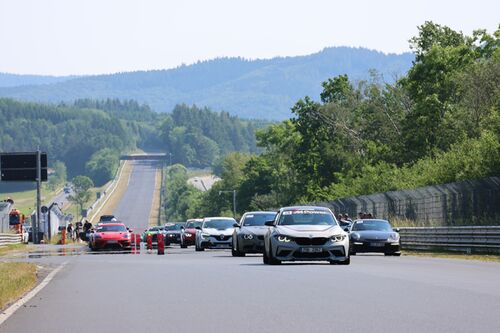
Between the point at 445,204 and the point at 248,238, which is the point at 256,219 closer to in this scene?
the point at 248,238

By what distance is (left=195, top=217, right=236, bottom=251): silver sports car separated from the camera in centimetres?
4900

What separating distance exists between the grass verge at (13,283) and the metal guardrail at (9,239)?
A: 39.4 metres

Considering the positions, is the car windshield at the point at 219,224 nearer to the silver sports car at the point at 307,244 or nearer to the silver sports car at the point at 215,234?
the silver sports car at the point at 215,234

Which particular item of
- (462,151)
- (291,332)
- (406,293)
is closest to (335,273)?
(406,293)

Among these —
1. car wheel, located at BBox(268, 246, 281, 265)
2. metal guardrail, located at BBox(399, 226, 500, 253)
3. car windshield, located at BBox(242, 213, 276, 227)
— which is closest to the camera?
car wheel, located at BBox(268, 246, 281, 265)

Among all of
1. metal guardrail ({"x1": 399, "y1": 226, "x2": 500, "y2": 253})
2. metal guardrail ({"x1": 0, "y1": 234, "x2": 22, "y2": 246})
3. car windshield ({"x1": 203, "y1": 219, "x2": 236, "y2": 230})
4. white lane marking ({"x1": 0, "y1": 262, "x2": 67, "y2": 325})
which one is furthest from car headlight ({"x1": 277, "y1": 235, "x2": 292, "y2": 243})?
metal guardrail ({"x1": 0, "y1": 234, "x2": 22, "y2": 246})

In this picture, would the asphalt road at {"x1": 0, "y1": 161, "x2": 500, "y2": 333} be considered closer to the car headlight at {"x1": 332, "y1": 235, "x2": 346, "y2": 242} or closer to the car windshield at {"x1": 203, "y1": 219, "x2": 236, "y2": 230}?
the car headlight at {"x1": 332, "y1": 235, "x2": 346, "y2": 242}

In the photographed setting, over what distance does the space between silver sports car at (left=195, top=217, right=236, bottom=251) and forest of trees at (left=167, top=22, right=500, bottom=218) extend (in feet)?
36.4

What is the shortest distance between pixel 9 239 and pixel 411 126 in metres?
28.4

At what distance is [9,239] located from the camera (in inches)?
2906

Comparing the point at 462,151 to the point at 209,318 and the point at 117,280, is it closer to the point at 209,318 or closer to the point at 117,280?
the point at 117,280

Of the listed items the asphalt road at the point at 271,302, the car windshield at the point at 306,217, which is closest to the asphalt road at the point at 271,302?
the asphalt road at the point at 271,302

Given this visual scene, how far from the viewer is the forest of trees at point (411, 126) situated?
215 ft

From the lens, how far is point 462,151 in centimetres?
6100
